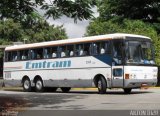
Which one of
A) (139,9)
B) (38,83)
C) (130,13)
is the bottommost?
(38,83)

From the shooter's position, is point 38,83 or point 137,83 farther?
point 38,83

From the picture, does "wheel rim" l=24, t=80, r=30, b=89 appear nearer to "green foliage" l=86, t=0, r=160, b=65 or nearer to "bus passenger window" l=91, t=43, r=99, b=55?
"bus passenger window" l=91, t=43, r=99, b=55

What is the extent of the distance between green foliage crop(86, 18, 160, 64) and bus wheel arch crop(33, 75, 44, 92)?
1050 cm

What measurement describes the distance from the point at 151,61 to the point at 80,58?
3.91 m

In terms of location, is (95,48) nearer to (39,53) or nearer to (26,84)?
(39,53)

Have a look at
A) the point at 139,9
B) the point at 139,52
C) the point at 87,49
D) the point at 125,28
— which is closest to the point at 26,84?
the point at 87,49

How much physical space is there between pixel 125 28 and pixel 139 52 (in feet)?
74.8

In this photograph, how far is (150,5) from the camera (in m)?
53.4

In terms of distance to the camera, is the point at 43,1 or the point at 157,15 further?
the point at 157,15

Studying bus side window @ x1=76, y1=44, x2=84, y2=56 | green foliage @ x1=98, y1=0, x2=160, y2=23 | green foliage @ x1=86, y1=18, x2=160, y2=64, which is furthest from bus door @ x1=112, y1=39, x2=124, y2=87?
green foliage @ x1=98, y1=0, x2=160, y2=23

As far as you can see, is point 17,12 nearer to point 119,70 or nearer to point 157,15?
point 119,70

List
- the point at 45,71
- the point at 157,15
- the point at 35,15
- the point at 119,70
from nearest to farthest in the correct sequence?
the point at 35,15 < the point at 119,70 < the point at 45,71 < the point at 157,15

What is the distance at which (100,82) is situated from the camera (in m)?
26.3

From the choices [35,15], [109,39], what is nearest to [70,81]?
[109,39]
